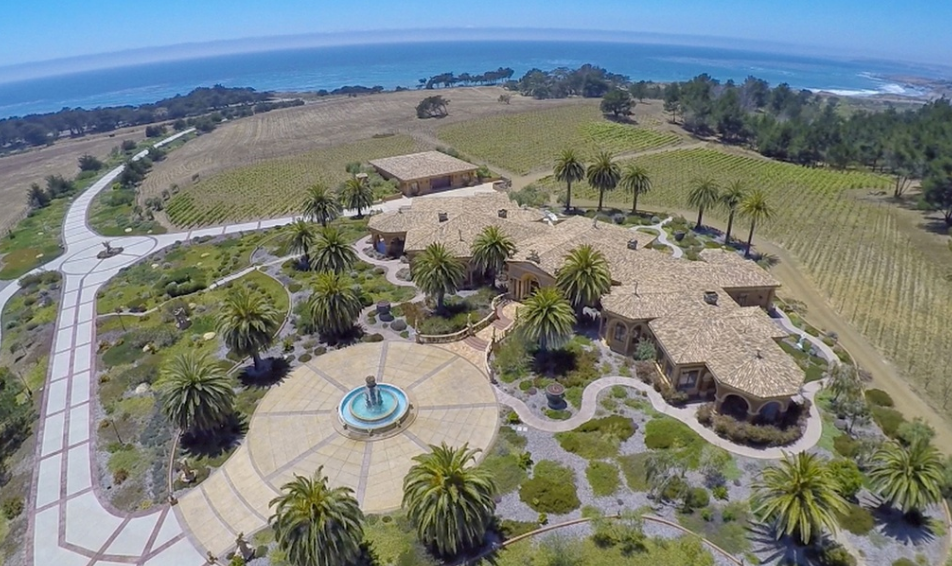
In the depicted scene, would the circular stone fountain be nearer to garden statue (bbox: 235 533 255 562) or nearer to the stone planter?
garden statue (bbox: 235 533 255 562)

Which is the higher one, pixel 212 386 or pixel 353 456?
pixel 212 386

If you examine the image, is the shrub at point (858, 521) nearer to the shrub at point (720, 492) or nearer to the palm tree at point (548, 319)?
the shrub at point (720, 492)

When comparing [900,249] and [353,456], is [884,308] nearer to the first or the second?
[900,249]

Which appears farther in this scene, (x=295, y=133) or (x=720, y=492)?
(x=295, y=133)

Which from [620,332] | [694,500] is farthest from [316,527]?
[620,332]

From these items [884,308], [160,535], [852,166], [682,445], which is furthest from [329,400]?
[852,166]

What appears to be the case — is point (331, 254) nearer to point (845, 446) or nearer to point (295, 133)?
point (845, 446)
